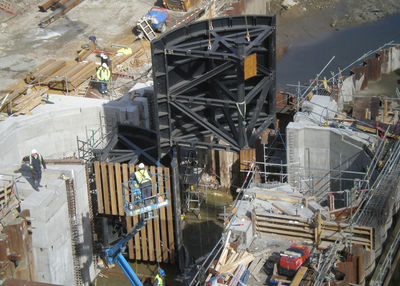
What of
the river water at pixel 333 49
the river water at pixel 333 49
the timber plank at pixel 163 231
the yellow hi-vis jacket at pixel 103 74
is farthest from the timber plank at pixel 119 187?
the river water at pixel 333 49

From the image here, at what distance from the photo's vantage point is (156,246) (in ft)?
110

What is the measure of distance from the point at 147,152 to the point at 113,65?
11167 mm

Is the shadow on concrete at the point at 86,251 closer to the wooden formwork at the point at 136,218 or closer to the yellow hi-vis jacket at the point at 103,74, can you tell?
the wooden formwork at the point at 136,218

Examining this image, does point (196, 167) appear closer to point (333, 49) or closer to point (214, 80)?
point (214, 80)

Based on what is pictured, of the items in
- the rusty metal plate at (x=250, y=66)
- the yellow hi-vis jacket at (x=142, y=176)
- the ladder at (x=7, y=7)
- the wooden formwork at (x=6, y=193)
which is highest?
the ladder at (x=7, y=7)

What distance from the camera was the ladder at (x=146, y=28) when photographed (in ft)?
159

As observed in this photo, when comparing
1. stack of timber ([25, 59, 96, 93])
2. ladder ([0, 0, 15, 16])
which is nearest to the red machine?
stack of timber ([25, 59, 96, 93])

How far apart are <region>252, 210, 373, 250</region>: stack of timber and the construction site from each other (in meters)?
0.05

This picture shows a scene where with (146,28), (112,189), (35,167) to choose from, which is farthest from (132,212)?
(146,28)

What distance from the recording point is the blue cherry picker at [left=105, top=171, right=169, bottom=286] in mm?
26203

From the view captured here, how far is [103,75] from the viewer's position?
39.6 m

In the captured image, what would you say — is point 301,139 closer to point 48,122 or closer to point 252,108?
point 252,108

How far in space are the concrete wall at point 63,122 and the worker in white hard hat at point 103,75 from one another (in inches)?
61.5

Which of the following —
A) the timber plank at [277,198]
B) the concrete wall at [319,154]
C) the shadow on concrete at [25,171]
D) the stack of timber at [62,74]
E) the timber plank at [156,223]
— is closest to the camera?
the timber plank at [277,198]
